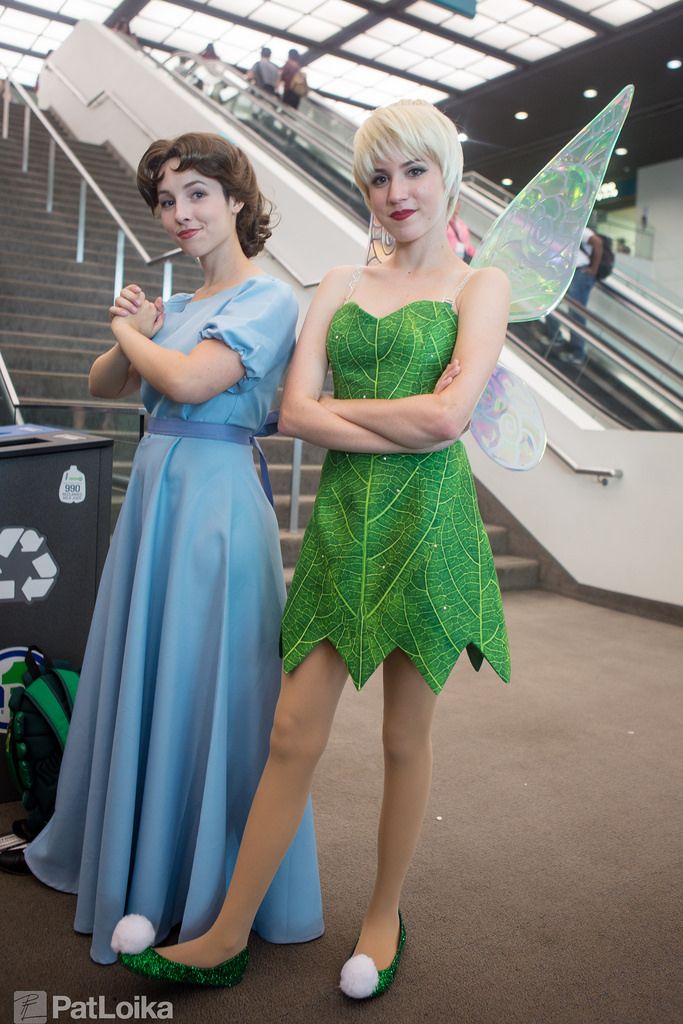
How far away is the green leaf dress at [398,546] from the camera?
1.47 meters

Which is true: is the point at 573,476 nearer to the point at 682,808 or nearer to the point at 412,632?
the point at 682,808

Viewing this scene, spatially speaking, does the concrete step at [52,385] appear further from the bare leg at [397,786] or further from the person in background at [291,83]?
the person in background at [291,83]

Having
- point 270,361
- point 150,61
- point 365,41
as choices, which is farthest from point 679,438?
point 365,41

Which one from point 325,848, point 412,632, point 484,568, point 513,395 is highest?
point 513,395

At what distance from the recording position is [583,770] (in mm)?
2752

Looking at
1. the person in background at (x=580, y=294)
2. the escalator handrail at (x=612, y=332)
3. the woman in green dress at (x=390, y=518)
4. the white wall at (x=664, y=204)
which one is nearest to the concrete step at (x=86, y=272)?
the person in background at (x=580, y=294)

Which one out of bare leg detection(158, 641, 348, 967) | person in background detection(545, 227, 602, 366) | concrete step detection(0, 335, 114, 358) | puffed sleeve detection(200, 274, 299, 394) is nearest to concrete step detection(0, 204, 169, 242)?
concrete step detection(0, 335, 114, 358)

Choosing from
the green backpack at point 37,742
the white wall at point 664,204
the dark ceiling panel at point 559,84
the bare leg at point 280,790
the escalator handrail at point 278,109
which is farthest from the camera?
the white wall at point 664,204

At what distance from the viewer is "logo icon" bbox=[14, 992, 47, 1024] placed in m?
1.45

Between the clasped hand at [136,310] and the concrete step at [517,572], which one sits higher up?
the clasped hand at [136,310]

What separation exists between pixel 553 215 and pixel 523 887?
58.4 inches

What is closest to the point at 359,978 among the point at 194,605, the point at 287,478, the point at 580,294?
the point at 194,605

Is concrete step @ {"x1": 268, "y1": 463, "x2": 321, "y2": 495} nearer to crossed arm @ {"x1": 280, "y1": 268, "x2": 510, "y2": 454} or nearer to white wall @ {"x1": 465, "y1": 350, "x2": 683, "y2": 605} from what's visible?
white wall @ {"x1": 465, "y1": 350, "x2": 683, "y2": 605}

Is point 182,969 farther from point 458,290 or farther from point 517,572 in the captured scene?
point 517,572
